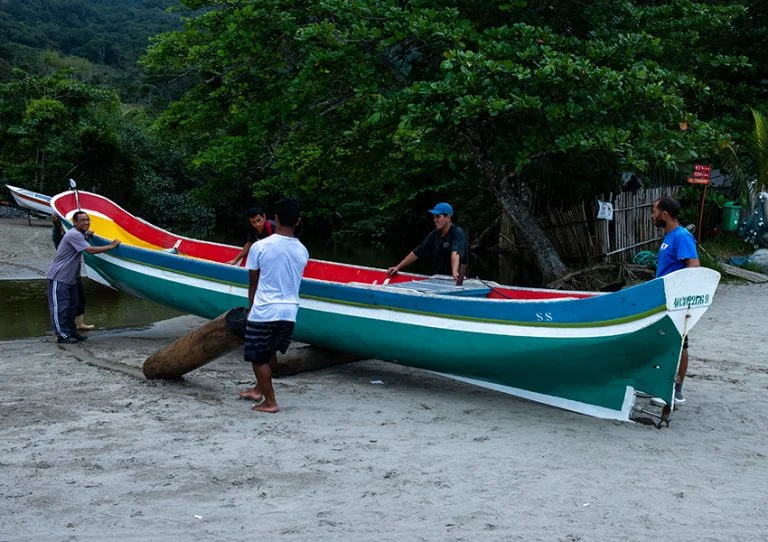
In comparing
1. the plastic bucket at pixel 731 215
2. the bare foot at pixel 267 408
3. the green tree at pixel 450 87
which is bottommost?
the bare foot at pixel 267 408

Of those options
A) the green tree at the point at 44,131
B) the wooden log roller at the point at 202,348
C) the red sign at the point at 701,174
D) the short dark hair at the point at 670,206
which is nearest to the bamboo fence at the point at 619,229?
the red sign at the point at 701,174

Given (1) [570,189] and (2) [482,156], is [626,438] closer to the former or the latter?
(2) [482,156]

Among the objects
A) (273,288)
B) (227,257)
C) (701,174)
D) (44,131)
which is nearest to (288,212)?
Result: (273,288)

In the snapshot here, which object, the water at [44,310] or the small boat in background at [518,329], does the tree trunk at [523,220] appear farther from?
the water at [44,310]

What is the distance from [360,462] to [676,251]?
2915 mm

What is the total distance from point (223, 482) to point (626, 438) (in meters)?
2.93

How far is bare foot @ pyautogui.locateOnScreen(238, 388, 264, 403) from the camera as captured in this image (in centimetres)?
666

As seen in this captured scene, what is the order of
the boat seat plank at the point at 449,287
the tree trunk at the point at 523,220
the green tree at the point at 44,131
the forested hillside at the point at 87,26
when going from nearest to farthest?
the boat seat plank at the point at 449,287 → the tree trunk at the point at 523,220 → the green tree at the point at 44,131 → the forested hillside at the point at 87,26

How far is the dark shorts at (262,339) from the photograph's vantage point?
6238 mm

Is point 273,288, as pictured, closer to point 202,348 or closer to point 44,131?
point 202,348

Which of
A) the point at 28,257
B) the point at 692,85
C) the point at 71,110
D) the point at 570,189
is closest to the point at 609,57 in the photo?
the point at 692,85

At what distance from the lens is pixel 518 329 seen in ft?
21.5

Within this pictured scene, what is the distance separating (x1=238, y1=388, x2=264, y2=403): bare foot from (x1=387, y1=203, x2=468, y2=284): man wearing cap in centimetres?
238

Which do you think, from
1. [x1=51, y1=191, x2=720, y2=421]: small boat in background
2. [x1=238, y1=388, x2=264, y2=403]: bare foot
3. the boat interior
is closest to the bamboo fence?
the boat interior
